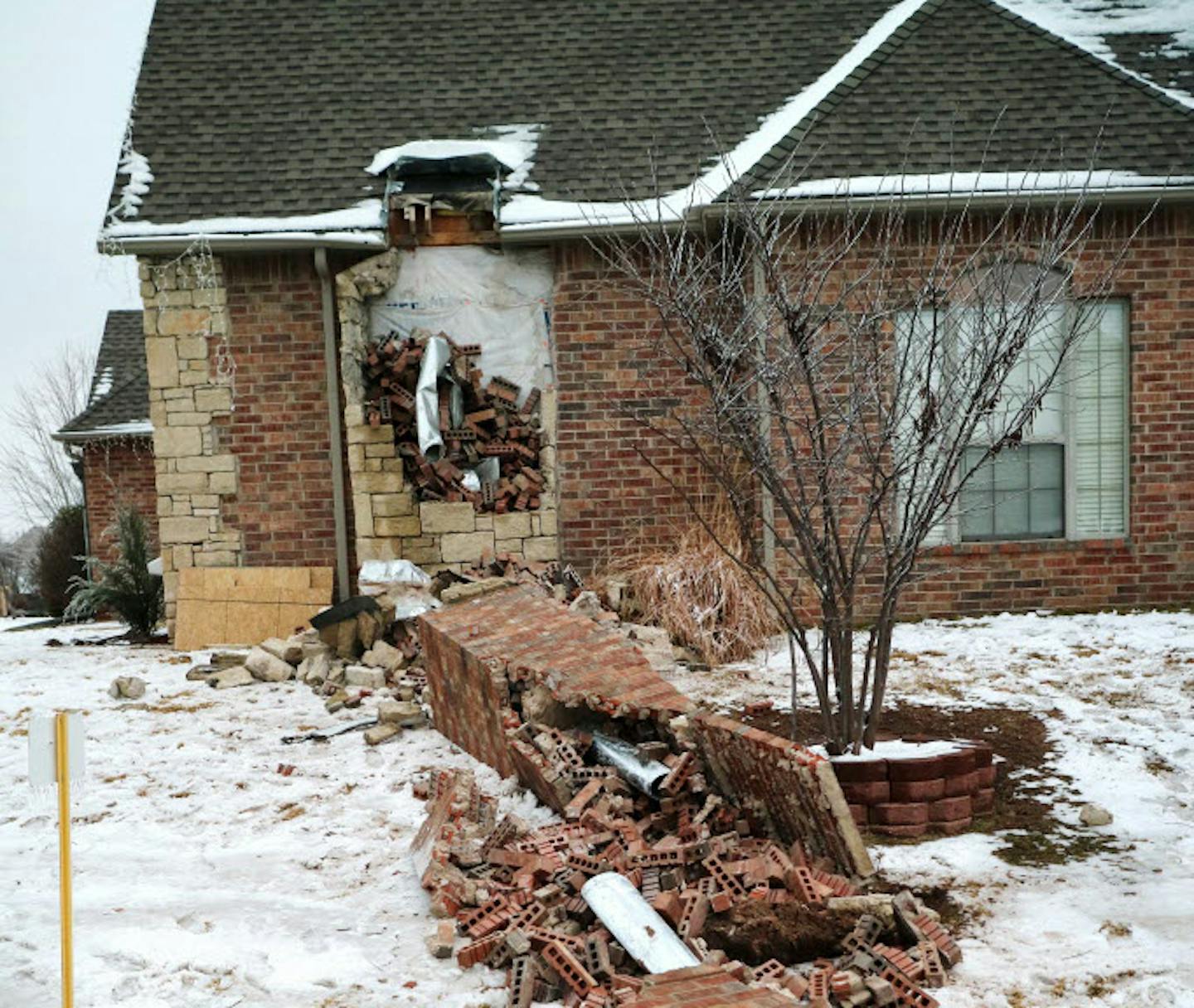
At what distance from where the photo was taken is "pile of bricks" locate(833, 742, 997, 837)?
4.91 meters

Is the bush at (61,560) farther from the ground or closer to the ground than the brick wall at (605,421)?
closer to the ground

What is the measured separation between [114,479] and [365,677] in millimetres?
13496

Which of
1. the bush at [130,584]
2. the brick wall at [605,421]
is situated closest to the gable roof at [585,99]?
the brick wall at [605,421]

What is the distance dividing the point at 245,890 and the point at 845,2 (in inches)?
386

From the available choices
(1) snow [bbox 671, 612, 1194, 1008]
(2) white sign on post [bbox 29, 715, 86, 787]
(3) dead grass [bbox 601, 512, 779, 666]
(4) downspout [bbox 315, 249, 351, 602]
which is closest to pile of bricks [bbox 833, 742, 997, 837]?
(1) snow [bbox 671, 612, 1194, 1008]

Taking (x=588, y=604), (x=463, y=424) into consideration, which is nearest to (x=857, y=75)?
(x=463, y=424)

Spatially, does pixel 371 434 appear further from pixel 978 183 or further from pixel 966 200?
pixel 978 183

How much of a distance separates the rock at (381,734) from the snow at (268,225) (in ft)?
14.8

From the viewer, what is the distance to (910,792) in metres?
4.91

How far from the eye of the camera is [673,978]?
355cm

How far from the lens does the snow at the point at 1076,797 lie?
374cm

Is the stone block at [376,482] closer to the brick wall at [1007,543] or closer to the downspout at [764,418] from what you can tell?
the brick wall at [1007,543]

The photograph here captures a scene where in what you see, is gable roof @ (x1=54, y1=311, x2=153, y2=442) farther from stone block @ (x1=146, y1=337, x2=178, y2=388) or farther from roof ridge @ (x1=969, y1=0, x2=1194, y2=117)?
roof ridge @ (x1=969, y1=0, x2=1194, y2=117)

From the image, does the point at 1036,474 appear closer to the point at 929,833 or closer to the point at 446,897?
the point at 929,833
